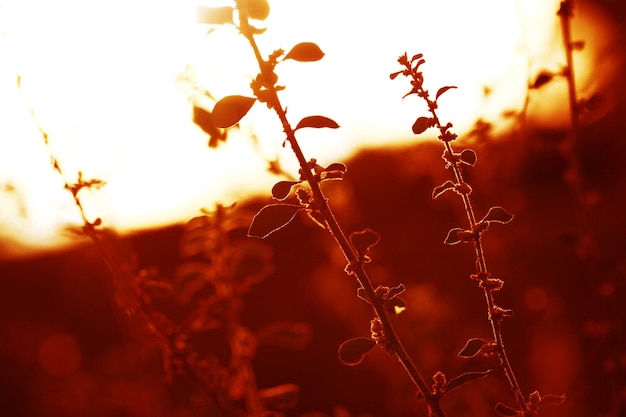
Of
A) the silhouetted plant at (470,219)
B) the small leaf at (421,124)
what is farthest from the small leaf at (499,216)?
the small leaf at (421,124)

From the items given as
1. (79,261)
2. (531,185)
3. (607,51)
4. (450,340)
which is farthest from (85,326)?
(607,51)

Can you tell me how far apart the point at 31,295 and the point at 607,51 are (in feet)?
16.3

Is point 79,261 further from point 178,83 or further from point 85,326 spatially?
point 85,326

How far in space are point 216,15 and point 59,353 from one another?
4560 millimetres

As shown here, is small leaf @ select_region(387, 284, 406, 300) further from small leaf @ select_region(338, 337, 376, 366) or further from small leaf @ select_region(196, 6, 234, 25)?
small leaf @ select_region(196, 6, 234, 25)

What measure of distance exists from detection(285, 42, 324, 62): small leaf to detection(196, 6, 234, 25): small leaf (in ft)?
0.38

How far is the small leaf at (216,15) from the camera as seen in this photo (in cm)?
108

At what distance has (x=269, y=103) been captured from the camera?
1.07 m

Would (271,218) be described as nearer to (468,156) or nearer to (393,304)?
(393,304)

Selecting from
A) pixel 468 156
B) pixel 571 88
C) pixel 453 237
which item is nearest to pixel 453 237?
pixel 453 237

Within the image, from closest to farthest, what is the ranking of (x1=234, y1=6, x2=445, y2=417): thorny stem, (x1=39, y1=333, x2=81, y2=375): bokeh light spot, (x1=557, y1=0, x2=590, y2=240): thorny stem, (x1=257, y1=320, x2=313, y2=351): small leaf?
(x1=234, y1=6, x2=445, y2=417): thorny stem, (x1=557, y1=0, x2=590, y2=240): thorny stem, (x1=257, y1=320, x2=313, y2=351): small leaf, (x1=39, y1=333, x2=81, y2=375): bokeh light spot

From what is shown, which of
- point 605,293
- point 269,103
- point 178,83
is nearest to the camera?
point 269,103

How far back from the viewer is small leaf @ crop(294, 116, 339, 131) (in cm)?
111

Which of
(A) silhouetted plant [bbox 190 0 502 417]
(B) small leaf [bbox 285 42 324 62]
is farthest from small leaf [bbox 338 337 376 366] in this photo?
(B) small leaf [bbox 285 42 324 62]
